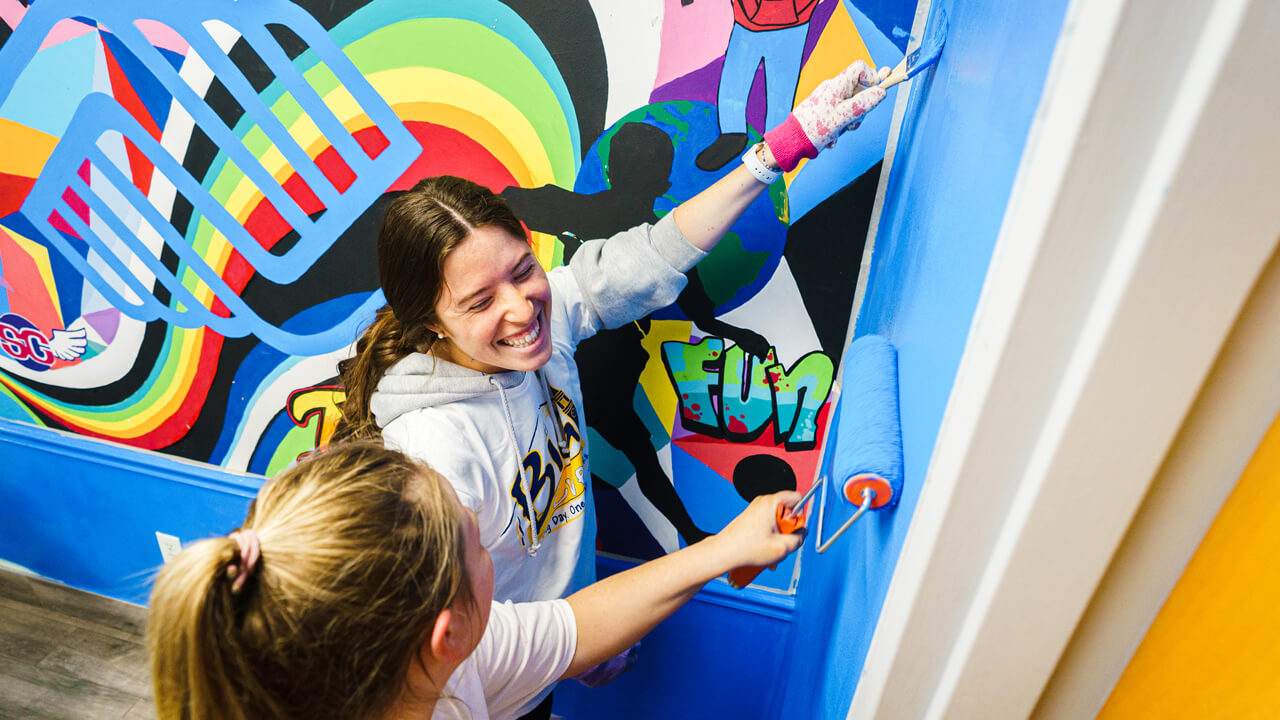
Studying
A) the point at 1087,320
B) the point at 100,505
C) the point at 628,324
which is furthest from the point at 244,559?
the point at 100,505

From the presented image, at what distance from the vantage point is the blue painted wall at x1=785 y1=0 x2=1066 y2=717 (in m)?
0.34

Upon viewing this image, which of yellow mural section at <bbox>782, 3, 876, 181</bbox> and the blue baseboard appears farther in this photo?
the blue baseboard

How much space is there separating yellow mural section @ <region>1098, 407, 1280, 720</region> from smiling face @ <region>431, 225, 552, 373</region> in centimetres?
74

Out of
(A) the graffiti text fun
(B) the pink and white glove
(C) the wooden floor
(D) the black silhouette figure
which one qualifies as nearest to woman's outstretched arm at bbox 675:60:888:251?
(B) the pink and white glove

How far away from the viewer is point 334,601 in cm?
55

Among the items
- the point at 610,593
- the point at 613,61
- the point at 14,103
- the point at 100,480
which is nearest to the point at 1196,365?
the point at 610,593

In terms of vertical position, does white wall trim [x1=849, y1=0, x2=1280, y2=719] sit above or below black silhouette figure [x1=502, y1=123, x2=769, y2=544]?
below

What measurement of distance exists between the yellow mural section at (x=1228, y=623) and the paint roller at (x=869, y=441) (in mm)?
169

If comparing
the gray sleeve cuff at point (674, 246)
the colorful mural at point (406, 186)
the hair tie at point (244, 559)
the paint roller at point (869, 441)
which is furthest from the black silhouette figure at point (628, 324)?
the hair tie at point (244, 559)

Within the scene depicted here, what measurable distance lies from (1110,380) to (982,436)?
0.19 feet

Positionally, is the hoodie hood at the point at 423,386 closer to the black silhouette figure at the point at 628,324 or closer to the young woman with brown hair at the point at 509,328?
the young woman with brown hair at the point at 509,328

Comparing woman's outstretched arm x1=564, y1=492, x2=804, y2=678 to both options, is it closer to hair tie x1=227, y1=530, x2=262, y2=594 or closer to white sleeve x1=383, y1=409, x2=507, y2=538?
white sleeve x1=383, y1=409, x2=507, y2=538

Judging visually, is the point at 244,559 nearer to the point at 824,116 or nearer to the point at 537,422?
the point at 537,422

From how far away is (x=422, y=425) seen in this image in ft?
2.91
